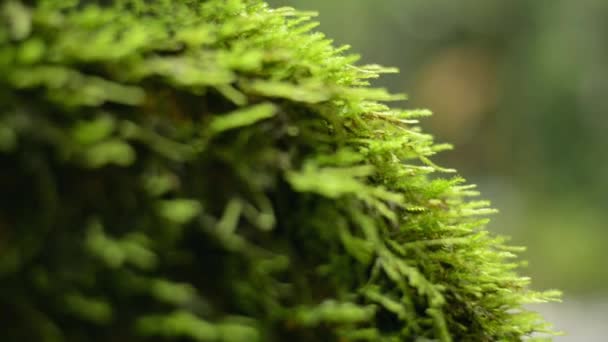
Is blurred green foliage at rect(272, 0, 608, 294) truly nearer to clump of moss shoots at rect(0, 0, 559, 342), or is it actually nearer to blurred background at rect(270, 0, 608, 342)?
blurred background at rect(270, 0, 608, 342)

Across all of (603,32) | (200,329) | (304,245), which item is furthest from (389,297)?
(603,32)

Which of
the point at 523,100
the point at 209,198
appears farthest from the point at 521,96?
the point at 209,198

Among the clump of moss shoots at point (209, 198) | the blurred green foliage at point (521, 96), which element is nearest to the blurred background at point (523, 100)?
the blurred green foliage at point (521, 96)

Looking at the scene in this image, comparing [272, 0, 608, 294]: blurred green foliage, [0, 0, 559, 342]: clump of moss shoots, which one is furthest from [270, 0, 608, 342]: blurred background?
[0, 0, 559, 342]: clump of moss shoots

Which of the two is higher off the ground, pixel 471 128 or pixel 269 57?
pixel 471 128

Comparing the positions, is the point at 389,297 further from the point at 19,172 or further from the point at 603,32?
the point at 603,32

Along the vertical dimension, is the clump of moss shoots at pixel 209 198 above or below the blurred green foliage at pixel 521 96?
below

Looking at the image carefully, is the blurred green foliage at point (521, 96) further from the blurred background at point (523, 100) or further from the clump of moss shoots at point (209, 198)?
the clump of moss shoots at point (209, 198)
